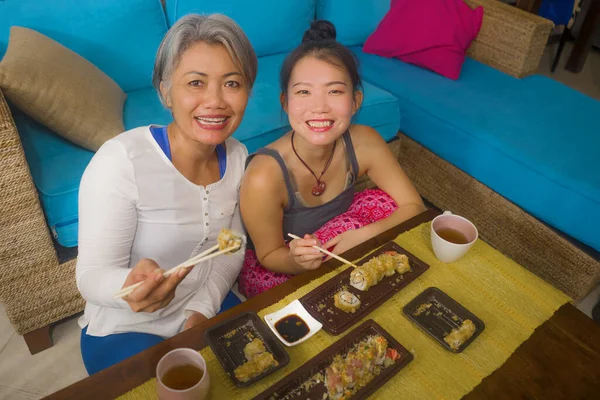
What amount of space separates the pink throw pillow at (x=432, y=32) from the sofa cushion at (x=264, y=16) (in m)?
0.51

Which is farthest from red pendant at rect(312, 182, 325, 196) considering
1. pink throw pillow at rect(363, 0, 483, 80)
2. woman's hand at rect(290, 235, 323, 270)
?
pink throw pillow at rect(363, 0, 483, 80)

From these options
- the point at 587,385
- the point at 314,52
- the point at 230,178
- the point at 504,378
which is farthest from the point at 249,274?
the point at 587,385

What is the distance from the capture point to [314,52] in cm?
138

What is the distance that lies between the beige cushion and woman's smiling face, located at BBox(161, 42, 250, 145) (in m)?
0.64

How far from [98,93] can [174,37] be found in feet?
2.73

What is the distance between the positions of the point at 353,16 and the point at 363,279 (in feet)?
6.84

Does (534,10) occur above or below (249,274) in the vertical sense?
above

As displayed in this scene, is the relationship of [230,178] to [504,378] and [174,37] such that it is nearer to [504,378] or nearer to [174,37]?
[174,37]

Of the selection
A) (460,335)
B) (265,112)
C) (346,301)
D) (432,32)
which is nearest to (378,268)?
(346,301)

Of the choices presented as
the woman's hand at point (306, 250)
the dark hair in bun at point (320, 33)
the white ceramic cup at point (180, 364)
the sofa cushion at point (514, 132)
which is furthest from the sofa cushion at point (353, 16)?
the white ceramic cup at point (180, 364)

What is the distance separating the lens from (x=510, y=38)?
2584mm

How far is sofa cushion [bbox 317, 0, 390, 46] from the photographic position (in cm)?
268

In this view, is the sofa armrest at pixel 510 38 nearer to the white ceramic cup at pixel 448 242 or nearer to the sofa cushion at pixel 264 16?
the sofa cushion at pixel 264 16

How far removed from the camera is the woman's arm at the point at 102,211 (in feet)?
3.67
